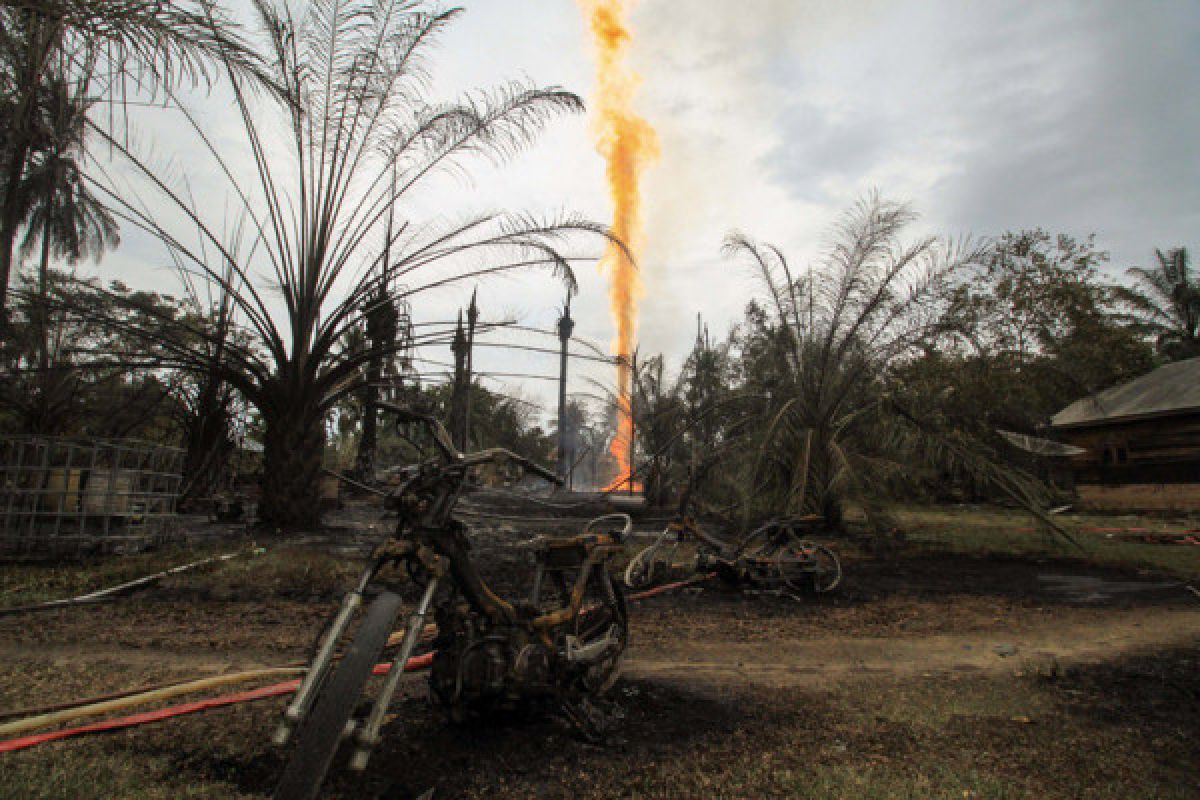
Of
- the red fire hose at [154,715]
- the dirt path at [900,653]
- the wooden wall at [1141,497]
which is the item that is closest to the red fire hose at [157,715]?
the red fire hose at [154,715]

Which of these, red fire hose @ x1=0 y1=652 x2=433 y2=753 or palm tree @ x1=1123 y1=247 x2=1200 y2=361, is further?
palm tree @ x1=1123 y1=247 x2=1200 y2=361

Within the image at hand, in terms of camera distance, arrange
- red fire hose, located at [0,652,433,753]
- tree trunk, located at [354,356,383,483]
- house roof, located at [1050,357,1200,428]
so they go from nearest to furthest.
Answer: red fire hose, located at [0,652,433,753]
tree trunk, located at [354,356,383,483]
house roof, located at [1050,357,1200,428]

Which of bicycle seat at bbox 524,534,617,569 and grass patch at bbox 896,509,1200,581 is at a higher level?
bicycle seat at bbox 524,534,617,569

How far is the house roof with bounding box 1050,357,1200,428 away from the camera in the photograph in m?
20.0

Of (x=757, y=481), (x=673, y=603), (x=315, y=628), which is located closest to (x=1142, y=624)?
(x=673, y=603)

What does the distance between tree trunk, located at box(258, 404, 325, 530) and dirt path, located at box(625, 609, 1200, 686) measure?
21.8ft

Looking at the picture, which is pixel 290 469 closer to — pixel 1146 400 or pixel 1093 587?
pixel 1093 587

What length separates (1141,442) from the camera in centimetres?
2150

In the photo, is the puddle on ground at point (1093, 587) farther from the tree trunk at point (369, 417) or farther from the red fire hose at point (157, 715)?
the tree trunk at point (369, 417)

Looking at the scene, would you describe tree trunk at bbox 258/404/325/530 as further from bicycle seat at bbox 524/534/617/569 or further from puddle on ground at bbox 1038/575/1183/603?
puddle on ground at bbox 1038/575/1183/603

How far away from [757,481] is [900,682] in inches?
272

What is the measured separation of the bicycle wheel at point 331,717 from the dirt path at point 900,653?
7.63 ft

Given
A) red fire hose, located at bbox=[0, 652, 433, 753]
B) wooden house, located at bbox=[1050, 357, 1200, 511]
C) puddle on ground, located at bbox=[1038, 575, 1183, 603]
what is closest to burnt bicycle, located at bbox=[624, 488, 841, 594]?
puddle on ground, located at bbox=[1038, 575, 1183, 603]

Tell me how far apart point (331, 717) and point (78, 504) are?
7.99 meters
